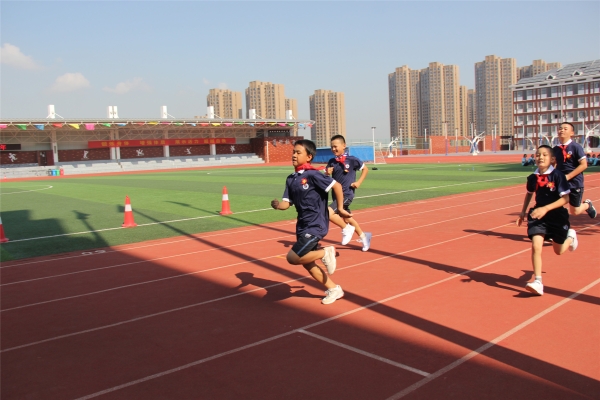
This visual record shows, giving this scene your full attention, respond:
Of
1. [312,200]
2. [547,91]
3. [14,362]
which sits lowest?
[14,362]

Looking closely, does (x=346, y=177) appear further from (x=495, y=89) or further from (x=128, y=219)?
(x=495, y=89)

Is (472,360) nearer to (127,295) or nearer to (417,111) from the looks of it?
(127,295)

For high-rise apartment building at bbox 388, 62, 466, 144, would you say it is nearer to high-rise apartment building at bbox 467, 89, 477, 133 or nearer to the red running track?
high-rise apartment building at bbox 467, 89, 477, 133

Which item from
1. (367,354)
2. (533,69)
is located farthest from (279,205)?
(533,69)

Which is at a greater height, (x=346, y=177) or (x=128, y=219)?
(x=346, y=177)

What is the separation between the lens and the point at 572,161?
8.53 m

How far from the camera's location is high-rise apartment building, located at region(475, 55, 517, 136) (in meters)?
128

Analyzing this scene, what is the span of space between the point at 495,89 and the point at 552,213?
435 feet

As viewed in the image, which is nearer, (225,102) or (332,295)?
(332,295)

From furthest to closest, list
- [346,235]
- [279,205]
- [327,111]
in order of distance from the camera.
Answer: [327,111], [346,235], [279,205]

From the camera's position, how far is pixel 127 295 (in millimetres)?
6707

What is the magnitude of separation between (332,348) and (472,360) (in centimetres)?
116

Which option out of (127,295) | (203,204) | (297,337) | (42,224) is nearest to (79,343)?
(127,295)

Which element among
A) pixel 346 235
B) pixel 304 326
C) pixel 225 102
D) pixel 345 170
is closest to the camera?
pixel 304 326
